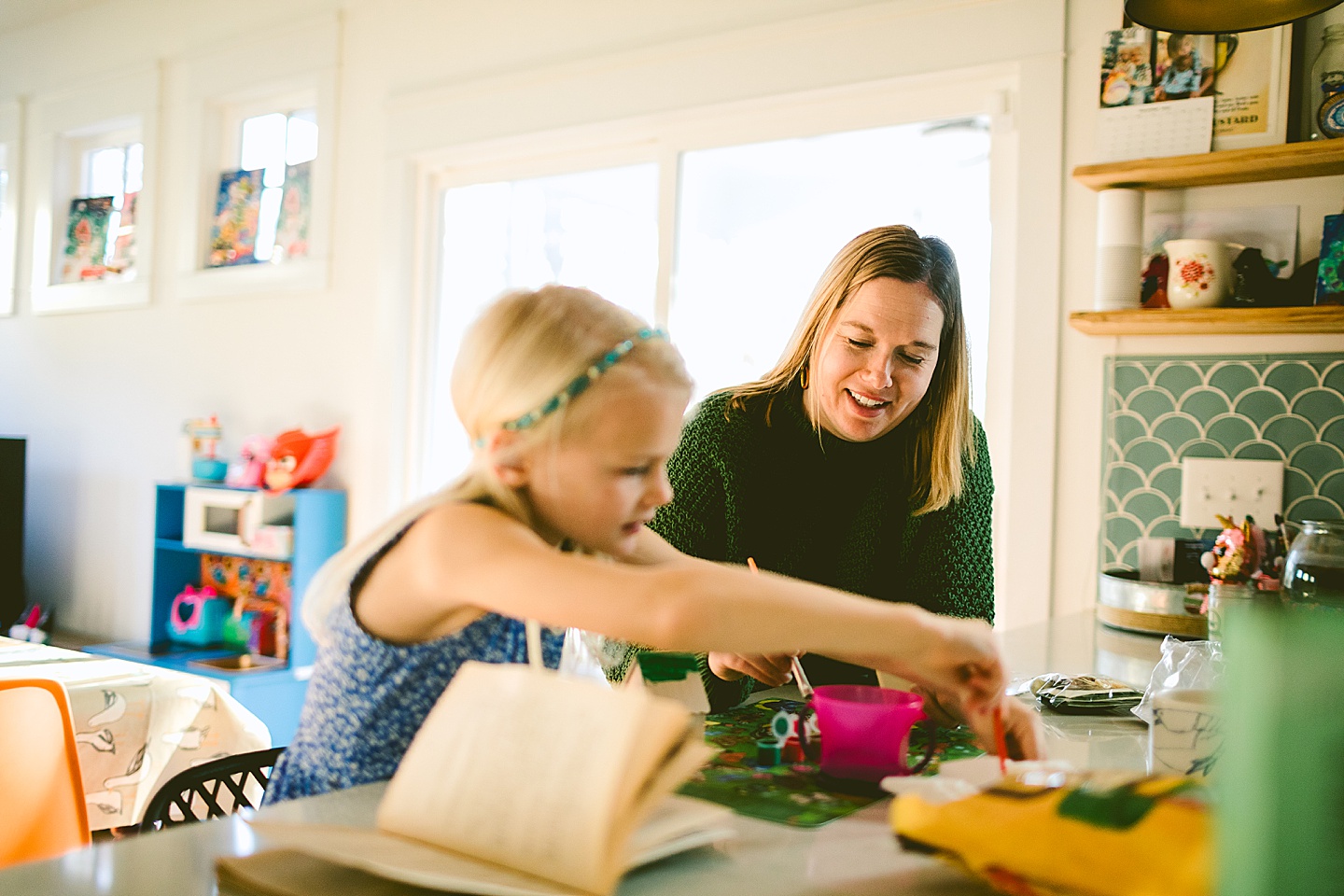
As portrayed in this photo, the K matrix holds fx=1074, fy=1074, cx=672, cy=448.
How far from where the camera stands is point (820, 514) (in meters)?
1.63

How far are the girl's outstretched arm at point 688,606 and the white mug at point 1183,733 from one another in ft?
0.71

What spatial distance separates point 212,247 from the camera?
13.7ft

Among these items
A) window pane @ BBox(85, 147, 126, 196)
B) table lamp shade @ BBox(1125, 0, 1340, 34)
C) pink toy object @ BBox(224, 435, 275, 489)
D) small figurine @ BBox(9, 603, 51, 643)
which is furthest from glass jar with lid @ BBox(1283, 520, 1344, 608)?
window pane @ BBox(85, 147, 126, 196)

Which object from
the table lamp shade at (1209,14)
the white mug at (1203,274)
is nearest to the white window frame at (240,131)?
the white mug at (1203,274)

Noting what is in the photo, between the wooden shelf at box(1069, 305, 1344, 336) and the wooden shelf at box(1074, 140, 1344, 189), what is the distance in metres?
0.27

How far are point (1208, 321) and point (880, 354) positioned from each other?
0.95 m

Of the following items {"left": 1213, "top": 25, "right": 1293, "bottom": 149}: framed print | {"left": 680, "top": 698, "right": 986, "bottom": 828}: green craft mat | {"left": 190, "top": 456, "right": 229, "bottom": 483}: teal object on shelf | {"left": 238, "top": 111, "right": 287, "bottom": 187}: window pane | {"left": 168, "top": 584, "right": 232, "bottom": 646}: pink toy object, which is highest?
{"left": 238, "top": 111, "right": 287, "bottom": 187}: window pane

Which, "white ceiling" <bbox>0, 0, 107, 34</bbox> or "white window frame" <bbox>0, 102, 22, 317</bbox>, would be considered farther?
"white window frame" <bbox>0, 102, 22, 317</bbox>

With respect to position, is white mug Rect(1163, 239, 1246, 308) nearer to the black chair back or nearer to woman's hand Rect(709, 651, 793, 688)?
woman's hand Rect(709, 651, 793, 688)

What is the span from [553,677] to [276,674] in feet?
10.3

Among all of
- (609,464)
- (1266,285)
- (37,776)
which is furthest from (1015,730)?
(1266,285)

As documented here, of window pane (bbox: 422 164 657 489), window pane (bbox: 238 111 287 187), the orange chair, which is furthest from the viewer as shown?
window pane (bbox: 238 111 287 187)

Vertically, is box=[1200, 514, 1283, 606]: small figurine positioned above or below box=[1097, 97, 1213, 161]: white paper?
below

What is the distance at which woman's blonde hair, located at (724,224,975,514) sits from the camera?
5.15 feet
